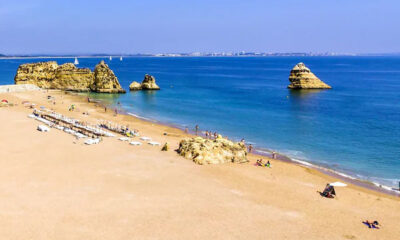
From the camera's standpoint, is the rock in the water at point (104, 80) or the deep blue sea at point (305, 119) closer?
the deep blue sea at point (305, 119)

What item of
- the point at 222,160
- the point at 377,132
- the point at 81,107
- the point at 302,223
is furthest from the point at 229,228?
the point at 81,107

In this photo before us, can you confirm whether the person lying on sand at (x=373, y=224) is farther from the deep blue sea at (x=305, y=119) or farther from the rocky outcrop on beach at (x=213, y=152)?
the rocky outcrop on beach at (x=213, y=152)

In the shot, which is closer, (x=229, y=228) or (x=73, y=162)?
(x=229, y=228)

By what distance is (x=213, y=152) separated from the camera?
1266 inches

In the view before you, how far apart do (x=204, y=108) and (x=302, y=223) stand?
158 ft

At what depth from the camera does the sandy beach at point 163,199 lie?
62.8ft

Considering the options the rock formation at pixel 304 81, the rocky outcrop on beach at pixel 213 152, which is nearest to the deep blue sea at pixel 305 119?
the rock formation at pixel 304 81

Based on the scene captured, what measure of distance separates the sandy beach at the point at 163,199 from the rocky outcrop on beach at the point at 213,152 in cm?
88

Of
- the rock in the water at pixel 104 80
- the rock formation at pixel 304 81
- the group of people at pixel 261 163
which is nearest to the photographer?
the group of people at pixel 261 163

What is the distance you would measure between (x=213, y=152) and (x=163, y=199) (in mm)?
10164

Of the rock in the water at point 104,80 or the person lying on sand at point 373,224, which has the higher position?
the rock in the water at point 104,80

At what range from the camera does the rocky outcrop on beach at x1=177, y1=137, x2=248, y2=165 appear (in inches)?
1246

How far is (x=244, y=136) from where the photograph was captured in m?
45.4

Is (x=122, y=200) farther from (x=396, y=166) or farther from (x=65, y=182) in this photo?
(x=396, y=166)
